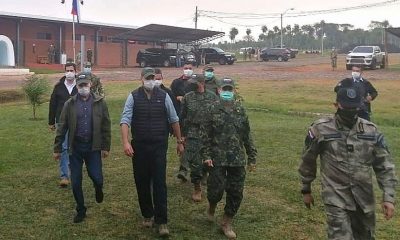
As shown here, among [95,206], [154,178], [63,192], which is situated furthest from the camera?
[63,192]

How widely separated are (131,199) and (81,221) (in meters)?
1.11

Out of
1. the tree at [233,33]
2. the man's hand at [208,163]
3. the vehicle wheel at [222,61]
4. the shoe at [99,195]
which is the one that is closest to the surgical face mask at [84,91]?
the shoe at [99,195]

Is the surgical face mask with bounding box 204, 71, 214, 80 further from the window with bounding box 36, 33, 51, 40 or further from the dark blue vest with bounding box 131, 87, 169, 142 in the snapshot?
the window with bounding box 36, 33, 51, 40


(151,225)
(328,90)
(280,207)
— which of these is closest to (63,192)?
(151,225)

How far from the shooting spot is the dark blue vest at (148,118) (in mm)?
5738

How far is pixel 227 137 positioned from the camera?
5797 millimetres

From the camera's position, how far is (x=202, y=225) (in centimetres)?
620

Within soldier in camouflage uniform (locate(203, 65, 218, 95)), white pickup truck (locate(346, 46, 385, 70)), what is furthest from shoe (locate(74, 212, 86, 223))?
white pickup truck (locate(346, 46, 385, 70))

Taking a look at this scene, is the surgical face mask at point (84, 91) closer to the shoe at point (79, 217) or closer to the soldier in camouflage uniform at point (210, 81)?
the shoe at point (79, 217)

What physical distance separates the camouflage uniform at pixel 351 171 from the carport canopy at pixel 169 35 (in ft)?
137

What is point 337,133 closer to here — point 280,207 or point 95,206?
point 280,207

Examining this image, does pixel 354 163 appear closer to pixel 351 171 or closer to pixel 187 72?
pixel 351 171

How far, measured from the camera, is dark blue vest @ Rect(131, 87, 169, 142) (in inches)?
226

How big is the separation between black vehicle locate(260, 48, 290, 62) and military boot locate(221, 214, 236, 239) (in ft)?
167
